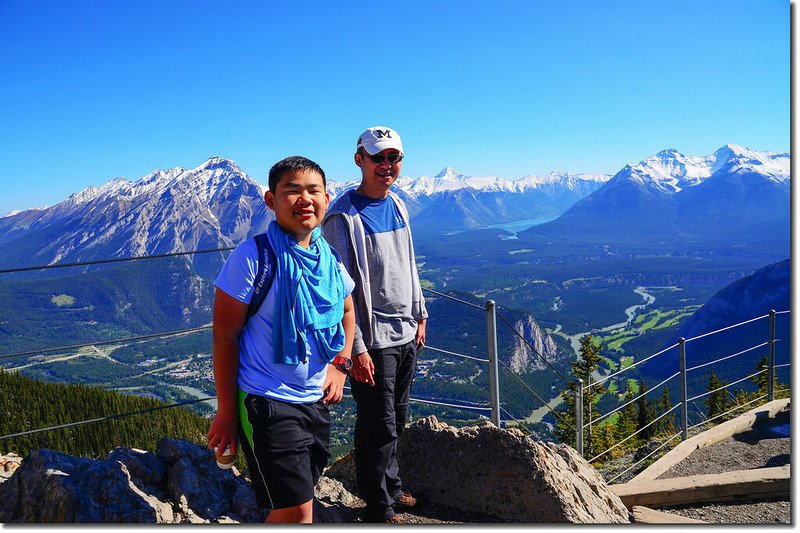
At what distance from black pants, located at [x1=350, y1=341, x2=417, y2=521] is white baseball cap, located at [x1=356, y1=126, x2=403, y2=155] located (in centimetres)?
99

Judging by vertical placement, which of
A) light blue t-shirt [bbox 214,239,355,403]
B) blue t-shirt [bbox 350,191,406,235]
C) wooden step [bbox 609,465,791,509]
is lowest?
wooden step [bbox 609,465,791,509]

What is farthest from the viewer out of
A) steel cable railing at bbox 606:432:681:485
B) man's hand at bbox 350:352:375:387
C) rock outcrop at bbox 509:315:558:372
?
rock outcrop at bbox 509:315:558:372

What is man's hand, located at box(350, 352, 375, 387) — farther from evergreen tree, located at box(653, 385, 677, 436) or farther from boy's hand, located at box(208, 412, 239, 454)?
evergreen tree, located at box(653, 385, 677, 436)

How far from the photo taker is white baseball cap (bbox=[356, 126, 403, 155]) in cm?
297

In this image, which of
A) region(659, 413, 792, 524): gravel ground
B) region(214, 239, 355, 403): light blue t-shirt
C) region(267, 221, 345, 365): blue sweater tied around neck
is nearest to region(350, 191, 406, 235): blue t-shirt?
region(267, 221, 345, 365): blue sweater tied around neck

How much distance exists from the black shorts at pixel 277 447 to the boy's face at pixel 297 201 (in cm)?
63

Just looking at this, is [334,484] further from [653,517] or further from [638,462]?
[638,462]

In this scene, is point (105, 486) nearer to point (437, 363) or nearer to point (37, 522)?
point (37, 522)

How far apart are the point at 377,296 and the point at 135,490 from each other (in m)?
1.45

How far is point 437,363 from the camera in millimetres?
109562

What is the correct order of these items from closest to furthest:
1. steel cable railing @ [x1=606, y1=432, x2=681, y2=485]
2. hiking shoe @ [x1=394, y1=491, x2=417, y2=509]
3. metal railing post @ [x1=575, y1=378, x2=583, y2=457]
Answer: hiking shoe @ [x1=394, y1=491, x2=417, y2=509], metal railing post @ [x1=575, y1=378, x2=583, y2=457], steel cable railing @ [x1=606, y1=432, x2=681, y2=485]

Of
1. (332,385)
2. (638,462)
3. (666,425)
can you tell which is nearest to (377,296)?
(332,385)

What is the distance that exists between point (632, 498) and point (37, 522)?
349cm

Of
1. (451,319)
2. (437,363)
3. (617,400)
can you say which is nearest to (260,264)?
(617,400)
